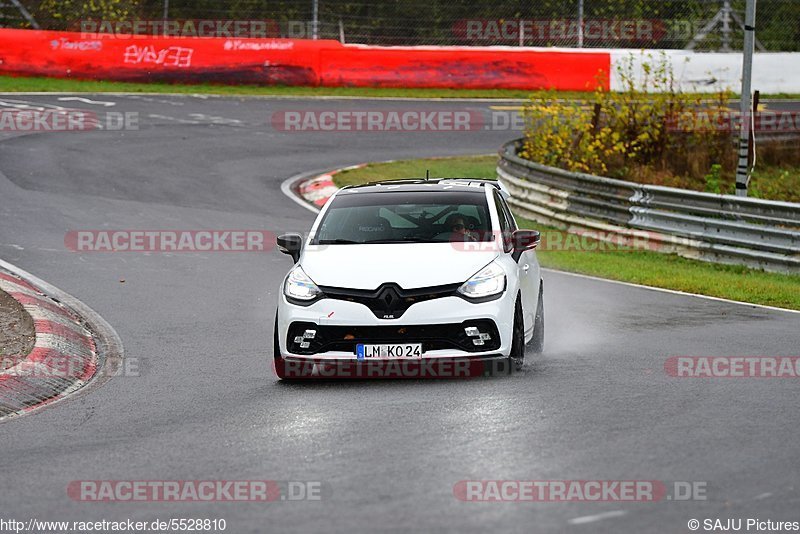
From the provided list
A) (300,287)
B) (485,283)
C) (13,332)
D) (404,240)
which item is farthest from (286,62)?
(485,283)

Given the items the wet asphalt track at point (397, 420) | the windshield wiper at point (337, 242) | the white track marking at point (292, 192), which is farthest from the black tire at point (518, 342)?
the white track marking at point (292, 192)

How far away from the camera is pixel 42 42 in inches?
1403

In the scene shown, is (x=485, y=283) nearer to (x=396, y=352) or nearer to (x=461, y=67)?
(x=396, y=352)

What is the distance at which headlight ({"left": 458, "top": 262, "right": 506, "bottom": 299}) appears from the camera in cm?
1009

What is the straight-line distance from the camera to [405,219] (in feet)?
37.2

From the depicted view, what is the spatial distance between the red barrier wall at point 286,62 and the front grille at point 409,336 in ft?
88.6

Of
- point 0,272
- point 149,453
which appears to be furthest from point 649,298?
point 149,453

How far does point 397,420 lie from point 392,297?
143 cm

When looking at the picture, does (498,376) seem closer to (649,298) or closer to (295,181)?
(649,298)

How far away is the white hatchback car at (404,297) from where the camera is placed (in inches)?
391

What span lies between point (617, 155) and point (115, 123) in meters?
11.9

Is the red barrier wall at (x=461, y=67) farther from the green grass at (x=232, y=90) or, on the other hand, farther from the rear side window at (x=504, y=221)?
the rear side window at (x=504, y=221)

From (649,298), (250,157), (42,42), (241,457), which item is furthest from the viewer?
(42,42)

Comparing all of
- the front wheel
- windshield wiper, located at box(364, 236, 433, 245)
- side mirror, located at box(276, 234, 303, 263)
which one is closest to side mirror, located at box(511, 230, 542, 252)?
windshield wiper, located at box(364, 236, 433, 245)
